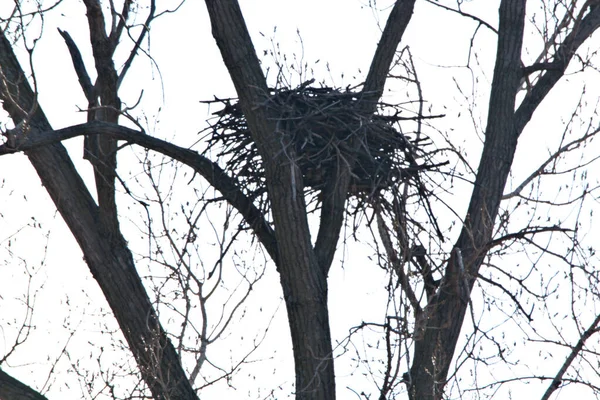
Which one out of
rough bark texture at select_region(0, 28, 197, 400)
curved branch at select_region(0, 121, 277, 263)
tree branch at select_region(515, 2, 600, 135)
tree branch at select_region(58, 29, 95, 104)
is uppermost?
tree branch at select_region(515, 2, 600, 135)

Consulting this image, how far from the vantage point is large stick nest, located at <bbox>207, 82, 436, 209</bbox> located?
6.23 m

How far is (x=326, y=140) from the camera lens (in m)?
6.31

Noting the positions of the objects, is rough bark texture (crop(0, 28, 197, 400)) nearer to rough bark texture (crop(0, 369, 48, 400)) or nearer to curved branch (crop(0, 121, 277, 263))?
curved branch (crop(0, 121, 277, 263))

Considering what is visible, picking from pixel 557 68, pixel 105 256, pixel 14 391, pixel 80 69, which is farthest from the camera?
pixel 557 68

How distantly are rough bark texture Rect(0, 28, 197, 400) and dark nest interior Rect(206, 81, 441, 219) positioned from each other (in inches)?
35.9

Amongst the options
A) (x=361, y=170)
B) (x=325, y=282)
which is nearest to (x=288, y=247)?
(x=325, y=282)

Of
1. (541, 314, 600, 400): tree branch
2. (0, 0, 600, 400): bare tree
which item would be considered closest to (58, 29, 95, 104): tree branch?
(0, 0, 600, 400): bare tree

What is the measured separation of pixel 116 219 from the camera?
6.05 m

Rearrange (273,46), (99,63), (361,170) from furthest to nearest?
(273,46), (361,170), (99,63)

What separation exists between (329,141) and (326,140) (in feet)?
0.29

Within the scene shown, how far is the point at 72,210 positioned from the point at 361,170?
1.75 m

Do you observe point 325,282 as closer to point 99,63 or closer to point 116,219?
point 116,219

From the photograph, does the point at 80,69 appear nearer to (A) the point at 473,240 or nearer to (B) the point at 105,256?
(B) the point at 105,256

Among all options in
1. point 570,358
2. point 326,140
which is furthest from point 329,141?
point 570,358
